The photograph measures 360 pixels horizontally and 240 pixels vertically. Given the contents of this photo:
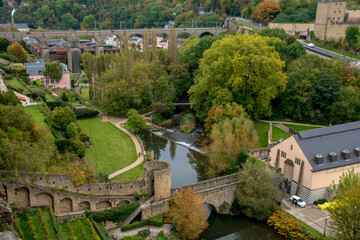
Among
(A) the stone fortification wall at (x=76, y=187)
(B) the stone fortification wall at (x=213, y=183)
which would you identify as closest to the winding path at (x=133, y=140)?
(A) the stone fortification wall at (x=76, y=187)

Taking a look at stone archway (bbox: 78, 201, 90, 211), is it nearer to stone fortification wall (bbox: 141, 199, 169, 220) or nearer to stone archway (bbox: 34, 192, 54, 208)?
stone archway (bbox: 34, 192, 54, 208)

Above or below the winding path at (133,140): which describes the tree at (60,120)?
above

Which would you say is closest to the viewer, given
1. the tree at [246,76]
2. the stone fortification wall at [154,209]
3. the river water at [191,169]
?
the stone fortification wall at [154,209]

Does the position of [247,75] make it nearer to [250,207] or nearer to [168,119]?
[168,119]

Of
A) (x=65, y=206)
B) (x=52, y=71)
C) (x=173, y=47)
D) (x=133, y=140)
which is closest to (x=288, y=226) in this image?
(x=65, y=206)

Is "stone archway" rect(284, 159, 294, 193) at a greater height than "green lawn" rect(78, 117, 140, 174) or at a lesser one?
greater

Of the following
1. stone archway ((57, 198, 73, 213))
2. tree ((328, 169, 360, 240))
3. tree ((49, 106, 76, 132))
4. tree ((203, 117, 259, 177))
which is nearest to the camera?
tree ((328, 169, 360, 240))

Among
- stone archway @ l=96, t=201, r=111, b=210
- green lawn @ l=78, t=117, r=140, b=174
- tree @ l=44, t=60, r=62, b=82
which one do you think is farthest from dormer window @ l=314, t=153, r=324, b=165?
tree @ l=44, t=60, r=62, b=82

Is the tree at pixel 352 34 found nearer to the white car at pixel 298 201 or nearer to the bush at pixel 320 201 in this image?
the bush at pixel 320 201
